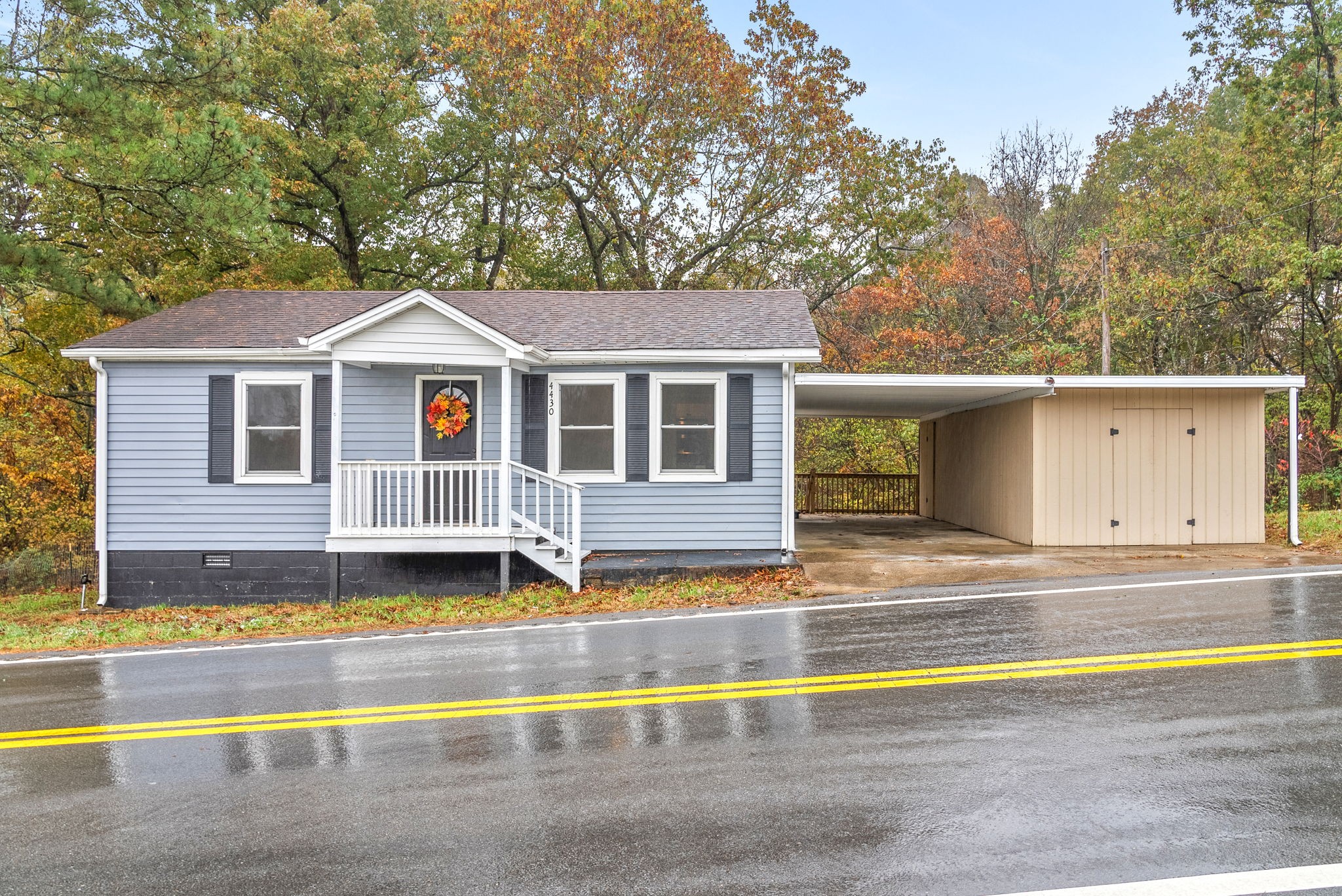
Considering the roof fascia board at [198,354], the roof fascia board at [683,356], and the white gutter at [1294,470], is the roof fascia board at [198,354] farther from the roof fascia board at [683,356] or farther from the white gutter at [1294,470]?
the white gutter at [1294,470]

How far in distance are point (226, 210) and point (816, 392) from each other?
31.0 ft

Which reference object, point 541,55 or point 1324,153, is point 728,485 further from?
point 1324,153

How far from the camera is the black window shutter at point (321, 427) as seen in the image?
1191 cm

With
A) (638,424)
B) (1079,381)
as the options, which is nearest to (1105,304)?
(1079,381)

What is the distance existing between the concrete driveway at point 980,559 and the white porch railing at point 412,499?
430 cm

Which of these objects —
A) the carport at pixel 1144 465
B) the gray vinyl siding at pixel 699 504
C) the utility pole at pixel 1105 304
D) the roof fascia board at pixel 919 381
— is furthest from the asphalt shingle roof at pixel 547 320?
the utility pole at pixel 1105 304

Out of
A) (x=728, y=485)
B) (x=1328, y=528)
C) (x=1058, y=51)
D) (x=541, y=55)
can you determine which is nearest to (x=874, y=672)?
(x=728, y=485)

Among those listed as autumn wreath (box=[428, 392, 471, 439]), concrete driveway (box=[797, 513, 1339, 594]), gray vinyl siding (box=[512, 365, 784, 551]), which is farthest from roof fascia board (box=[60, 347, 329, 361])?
concrete driveway (box=[797, 513, 1339, 594])

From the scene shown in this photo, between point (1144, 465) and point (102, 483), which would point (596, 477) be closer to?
point (102, 483)

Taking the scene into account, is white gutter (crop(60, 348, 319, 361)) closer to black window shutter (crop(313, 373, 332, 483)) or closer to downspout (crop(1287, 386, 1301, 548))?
black window shutter (crop(313, 373, 332, 483))

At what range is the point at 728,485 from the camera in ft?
39.4

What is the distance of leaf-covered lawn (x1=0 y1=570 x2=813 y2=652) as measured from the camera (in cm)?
912

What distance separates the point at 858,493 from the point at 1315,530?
33.6 feet

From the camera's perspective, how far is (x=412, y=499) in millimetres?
11406
